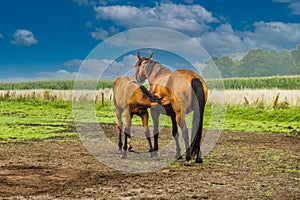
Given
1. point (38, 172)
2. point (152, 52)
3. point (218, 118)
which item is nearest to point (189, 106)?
point (152, 52)

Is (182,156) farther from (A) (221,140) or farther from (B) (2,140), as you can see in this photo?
(B) (2,140)

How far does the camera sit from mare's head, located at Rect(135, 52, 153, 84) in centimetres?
812

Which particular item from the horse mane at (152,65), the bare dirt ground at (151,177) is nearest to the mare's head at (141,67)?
the horse mane at (152,65)

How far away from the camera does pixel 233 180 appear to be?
643cm

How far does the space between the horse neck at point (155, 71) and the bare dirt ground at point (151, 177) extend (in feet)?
5.80

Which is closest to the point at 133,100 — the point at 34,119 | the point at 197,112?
the point at 197,112

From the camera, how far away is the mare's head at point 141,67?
8.12 m

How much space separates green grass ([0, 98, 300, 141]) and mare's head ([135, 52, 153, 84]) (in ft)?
8.81

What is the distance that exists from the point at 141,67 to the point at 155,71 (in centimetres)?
34

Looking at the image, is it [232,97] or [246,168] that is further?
[232,97]

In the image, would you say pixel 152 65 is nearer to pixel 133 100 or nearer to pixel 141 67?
pixel 141 67

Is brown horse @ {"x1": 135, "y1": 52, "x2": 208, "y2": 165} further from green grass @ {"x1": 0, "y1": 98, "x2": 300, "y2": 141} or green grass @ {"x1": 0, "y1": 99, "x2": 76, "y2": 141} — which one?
green grass @ {"x1": 0, "y1": 99, "x2": 76, "y2": 141}

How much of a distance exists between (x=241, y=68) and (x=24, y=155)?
3489 inches

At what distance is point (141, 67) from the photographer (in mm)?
8148
